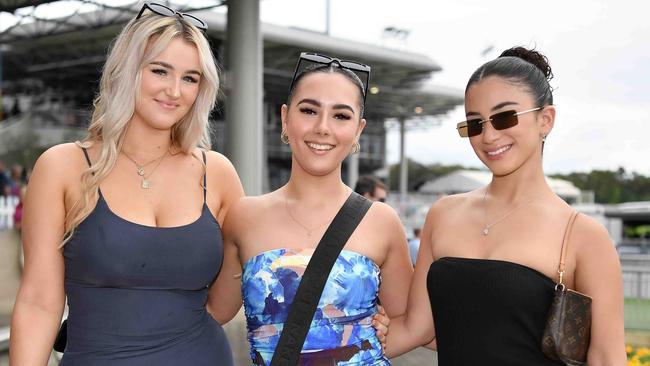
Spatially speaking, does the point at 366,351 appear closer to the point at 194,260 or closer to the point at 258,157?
the point at 194,260

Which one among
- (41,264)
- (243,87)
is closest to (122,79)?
(41,264)

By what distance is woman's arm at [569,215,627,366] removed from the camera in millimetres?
2205

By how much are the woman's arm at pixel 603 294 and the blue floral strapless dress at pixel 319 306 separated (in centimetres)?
80

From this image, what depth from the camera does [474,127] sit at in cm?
249

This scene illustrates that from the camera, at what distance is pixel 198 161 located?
2785mm

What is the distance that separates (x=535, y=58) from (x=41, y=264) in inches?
77.3

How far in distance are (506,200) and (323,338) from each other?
86 cm

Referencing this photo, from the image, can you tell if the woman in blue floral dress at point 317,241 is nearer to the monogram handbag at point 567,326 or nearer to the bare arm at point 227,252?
the bare arm at point 227,252

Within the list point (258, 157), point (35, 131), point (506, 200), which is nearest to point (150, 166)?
point (506, 200)

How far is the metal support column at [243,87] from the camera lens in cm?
1426

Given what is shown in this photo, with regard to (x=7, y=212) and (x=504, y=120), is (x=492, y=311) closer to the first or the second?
(x=504, y=120)

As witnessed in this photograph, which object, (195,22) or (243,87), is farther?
(243,87)

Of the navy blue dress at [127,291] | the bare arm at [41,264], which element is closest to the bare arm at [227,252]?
the navy blue dress at [127,291]

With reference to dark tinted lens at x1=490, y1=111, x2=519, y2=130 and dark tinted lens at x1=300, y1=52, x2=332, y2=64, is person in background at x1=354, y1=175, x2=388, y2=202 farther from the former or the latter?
dark tinted lens at x1=490, y1=111, x2=519, y2=130
